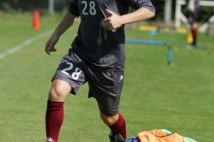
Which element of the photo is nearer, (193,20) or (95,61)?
(95,61)

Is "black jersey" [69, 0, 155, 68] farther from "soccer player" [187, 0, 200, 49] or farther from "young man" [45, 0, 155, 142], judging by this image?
"soccer player" [187, 0, 200, 49]

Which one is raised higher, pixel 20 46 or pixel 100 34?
pixel 100 34

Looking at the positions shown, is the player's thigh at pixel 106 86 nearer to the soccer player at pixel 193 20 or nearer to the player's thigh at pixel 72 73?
the player's thigh at pixel 72 73

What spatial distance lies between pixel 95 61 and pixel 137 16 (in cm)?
67

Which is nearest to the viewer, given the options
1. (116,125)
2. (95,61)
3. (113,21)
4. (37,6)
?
(113,21)

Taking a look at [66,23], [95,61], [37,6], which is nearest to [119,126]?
[95,61]

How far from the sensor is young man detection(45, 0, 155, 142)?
6020 millimetres

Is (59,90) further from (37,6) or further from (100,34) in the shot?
(37,6)

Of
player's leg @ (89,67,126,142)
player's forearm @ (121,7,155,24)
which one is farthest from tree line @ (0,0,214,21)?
player's forearm @ (121,7,155,24)

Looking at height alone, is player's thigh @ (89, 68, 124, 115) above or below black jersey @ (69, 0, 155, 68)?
below

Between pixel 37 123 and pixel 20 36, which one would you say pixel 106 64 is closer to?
pixel 37 123

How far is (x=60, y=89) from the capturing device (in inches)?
235

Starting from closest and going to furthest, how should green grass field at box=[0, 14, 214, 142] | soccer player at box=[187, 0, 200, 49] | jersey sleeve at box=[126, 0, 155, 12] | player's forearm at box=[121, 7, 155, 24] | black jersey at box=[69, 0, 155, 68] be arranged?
player's forearm at box=[121, 7, 155, 24]
jersey sleeve at box=[126, 0, 155, 12]
black jersey at box=[69, 0, 155, 68]
green grass field at box=[0, 14, 214, 142]
soccer player at box=[187, 0, 200, 49]

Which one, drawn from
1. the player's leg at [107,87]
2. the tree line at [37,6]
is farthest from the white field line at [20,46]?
the tree line at [37,6]
